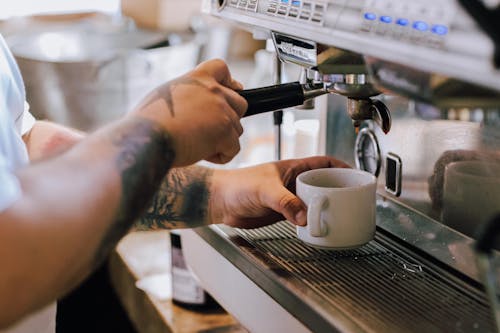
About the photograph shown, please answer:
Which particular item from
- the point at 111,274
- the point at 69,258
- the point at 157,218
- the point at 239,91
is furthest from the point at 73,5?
the point at 69,258

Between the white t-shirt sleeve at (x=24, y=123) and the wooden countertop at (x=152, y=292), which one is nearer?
the white t-shirt sleeve at (x=24, y=123)

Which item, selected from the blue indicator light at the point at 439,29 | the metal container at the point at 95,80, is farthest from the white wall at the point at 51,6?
the blue indicator light at the point at 439,29

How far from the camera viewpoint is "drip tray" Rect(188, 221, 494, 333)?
72cm

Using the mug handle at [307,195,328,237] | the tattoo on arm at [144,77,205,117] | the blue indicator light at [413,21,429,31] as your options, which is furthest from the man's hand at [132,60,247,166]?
the blue indicator light at [413,21,429,31]

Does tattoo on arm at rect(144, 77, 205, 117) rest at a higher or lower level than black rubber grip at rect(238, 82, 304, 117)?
higher

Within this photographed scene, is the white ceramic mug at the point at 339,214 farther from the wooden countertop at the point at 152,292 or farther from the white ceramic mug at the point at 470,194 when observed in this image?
the wooden countertop at the point at 152,292

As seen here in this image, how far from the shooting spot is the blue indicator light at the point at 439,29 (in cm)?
55

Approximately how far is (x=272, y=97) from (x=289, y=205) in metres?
0.13

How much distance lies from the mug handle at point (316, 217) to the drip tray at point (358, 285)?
0.04m

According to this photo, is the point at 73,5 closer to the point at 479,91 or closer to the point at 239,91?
the point at 239,91

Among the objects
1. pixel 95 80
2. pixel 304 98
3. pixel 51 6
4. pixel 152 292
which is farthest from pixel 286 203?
pixel 51 6

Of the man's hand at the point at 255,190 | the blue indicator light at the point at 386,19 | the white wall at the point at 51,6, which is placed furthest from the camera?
the white wall at the point at 51,6

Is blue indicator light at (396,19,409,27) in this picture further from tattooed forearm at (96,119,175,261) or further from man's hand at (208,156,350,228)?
man's hand at (208,156,350,228)

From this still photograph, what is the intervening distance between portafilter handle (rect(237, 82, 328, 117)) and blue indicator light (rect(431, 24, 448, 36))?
276mm
